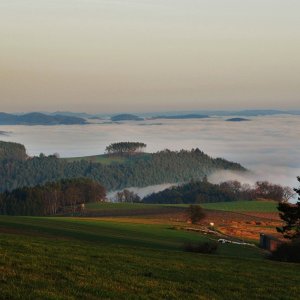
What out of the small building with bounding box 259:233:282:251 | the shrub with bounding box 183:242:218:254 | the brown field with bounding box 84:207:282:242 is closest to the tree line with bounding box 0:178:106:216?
the brown field with bounding box 84:207:282:242

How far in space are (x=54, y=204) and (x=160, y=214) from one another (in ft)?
152

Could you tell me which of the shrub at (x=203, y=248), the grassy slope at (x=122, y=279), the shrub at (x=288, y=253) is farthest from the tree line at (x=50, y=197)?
the grassy slope at (x=122, y=279)

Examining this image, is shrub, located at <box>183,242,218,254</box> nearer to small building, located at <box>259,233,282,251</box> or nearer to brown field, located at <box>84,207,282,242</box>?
small building, located at <box>259,233,282,251</box>

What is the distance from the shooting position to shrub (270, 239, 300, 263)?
135 feet

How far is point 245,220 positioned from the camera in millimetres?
113938

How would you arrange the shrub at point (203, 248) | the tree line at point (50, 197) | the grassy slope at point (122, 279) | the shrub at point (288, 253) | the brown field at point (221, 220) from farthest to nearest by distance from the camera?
the tree line at point (50, 197), the brown field at point (221, 220), the shrub at point (203, 248), the shrub at point (288, 253), the grassy slope at point (122, 279)

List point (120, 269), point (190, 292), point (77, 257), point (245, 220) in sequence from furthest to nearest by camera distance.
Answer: point (245, 220) → point (77, 257) → point (120, 269) → point (190, 292)

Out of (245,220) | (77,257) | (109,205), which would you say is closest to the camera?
(77,257)

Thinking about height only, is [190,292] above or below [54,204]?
above

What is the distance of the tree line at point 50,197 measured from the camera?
15138 centimetres

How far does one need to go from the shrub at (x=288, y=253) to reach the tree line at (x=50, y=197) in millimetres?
108631

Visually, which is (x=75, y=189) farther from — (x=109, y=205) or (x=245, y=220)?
(x=245, y=220)

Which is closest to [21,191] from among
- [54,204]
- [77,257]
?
[54,204]

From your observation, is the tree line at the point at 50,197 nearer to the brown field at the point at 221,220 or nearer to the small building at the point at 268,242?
the brown field at the point at 221,220
